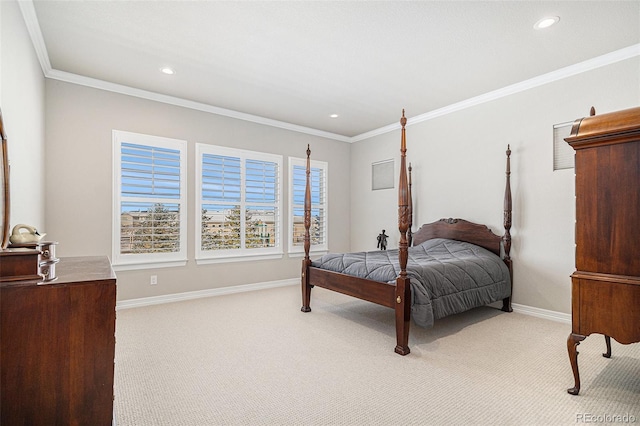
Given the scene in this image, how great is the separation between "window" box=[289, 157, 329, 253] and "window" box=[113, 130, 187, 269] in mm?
1734

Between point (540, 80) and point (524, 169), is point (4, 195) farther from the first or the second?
point (540, 80)

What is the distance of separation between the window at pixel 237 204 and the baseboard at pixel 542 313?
3.37 metres

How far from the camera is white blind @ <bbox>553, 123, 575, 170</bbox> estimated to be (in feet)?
11.6

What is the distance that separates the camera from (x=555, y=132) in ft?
12.0

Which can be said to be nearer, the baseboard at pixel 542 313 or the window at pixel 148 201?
the baseboard at pixel 542 313

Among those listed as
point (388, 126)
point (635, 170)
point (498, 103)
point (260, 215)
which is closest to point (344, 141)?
point (388, 126)

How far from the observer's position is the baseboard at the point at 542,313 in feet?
11.6

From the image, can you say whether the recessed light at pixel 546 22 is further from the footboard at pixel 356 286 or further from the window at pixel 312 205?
the window at pixel 312 205

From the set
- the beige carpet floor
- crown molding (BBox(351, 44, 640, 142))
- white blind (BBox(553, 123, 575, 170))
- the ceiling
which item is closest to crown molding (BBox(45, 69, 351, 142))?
the ceiling

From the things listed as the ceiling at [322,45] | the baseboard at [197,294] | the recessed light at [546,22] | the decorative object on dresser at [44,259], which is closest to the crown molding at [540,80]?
the ceiling at [322,45]

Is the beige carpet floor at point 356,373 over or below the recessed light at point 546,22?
below

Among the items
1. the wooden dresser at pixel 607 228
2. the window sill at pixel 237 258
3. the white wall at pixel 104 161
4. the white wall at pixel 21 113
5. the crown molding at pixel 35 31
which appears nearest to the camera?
the wooden dresser at pixel 607 228

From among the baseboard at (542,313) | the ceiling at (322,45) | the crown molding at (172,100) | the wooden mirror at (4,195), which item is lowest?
the baseboard at (542,313)

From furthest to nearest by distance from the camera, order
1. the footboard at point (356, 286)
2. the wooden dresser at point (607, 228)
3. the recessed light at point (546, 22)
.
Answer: the footboard at point (356, 286), the recessed light at point (546, 22), the wooden dresser at point (607, 228)
